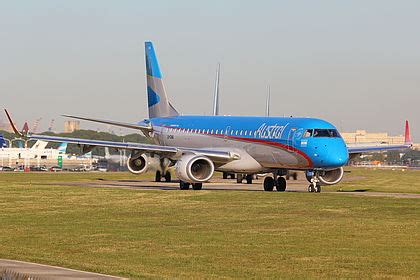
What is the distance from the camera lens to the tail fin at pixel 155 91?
71438mm

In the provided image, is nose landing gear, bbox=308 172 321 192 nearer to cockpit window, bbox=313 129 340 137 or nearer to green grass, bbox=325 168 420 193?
cockpit window, bbox=313 129 340 137

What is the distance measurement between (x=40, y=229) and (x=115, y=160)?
80.5m

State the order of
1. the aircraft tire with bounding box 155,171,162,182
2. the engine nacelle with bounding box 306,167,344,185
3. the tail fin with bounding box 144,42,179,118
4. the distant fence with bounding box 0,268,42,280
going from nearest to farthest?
the distant fence with bounding box 0,268,42,280 → the engine nacelle with bounding box 306,167,344,185 → the tail fin with bounding box 144,42,179,118 → the aircraft tire with bounding box 155,171,162,182

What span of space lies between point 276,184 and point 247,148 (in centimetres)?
286

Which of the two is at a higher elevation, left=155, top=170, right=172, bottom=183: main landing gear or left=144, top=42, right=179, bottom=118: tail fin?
left=144, top=42, right=179, bottom=118: tail fin

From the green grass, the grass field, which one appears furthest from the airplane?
the grass field

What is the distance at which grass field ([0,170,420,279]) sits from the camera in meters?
22.8

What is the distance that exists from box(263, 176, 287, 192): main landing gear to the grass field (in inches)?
435

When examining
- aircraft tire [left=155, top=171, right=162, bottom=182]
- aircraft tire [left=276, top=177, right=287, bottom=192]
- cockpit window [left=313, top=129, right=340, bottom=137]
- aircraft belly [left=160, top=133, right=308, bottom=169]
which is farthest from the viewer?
aircraft tire [left=155, top=171, right=162, bottom=182]

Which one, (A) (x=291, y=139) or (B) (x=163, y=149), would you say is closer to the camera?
(A) (x=291, y=139)

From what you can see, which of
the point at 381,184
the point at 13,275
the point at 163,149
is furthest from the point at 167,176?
the point at 13,275

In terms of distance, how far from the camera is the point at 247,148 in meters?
58.2

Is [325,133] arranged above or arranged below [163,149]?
above

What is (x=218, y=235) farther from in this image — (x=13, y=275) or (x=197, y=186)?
(x=197, y=186)
